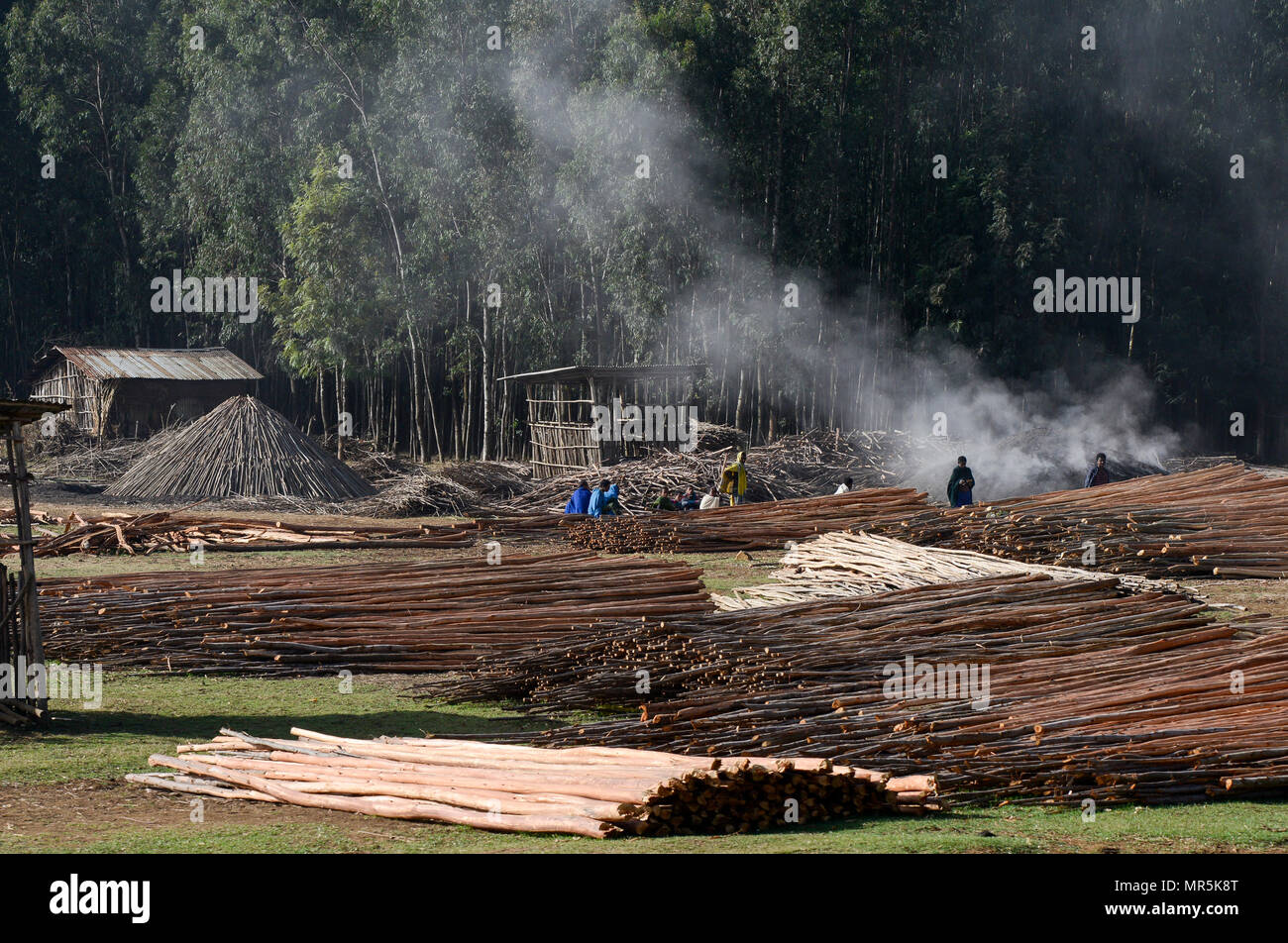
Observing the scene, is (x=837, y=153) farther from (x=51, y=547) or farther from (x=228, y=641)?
(x=228, y=641)

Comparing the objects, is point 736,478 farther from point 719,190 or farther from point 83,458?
point 83,458

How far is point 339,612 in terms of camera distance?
10.6 metres

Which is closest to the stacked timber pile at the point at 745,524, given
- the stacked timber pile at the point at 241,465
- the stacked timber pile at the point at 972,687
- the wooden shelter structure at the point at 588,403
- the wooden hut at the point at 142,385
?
the stacked timber pile at the point at 972,687

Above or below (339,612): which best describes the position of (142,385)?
above

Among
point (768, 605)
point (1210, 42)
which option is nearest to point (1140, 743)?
point (768, 605)

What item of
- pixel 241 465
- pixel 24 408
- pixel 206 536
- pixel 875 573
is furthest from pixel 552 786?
pixel 241 465

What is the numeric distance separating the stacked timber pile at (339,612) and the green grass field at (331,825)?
181 cm

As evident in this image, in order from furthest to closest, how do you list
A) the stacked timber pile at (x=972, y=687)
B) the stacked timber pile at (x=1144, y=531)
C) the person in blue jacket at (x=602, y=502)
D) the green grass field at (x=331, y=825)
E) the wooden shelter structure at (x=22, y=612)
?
the person in blue jacket at (x=602, y=502), the stacked timber pile at (x=1144, y=531), the wooden shelter structure at (x=22, y=612), the stacked timber pile at (x=972, y=687), the green grass field at (x=331, y=825)

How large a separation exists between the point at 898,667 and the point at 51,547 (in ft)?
40.5

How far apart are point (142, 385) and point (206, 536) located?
1661 cm

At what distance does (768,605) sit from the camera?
10.4 m

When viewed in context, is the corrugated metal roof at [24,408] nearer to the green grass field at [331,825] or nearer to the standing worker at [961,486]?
the green grass field at [331,825]

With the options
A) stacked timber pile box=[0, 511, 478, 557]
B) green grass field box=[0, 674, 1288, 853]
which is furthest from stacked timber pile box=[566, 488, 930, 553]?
green grass field box=[0, 674, 1288, 853]

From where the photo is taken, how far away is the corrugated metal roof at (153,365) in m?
31.8
